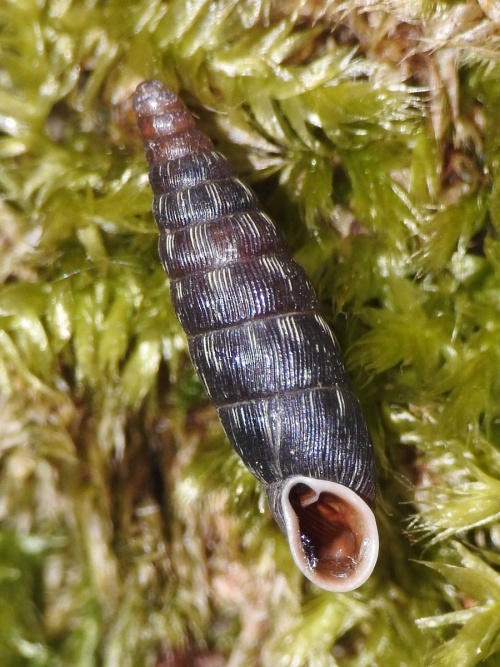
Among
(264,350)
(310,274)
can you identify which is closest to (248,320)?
(264,350)

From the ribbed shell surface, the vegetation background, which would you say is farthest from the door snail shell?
the vegetation background

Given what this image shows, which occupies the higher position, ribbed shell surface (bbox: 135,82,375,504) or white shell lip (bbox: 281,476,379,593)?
ribbed shell surface (bbox: 135,82,375,504)

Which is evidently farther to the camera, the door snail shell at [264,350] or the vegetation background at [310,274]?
the vegetation background at [310,274]

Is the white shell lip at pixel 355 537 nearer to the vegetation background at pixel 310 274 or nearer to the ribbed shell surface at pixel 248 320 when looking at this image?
the ribbed shell surface at pixel 248 320

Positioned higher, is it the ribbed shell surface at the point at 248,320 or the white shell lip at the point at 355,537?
the ribbed shell surface at the point at 248,320

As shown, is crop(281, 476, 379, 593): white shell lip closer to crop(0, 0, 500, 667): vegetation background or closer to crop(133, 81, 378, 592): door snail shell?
crop(133, 81, 378, 592): door snail shell

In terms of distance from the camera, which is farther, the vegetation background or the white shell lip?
the vegetation background

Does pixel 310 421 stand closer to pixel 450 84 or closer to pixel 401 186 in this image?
pixel 401 186

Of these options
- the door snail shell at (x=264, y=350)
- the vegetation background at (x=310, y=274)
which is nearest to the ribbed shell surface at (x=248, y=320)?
→ the door snail shell at (x=264, y=350)
